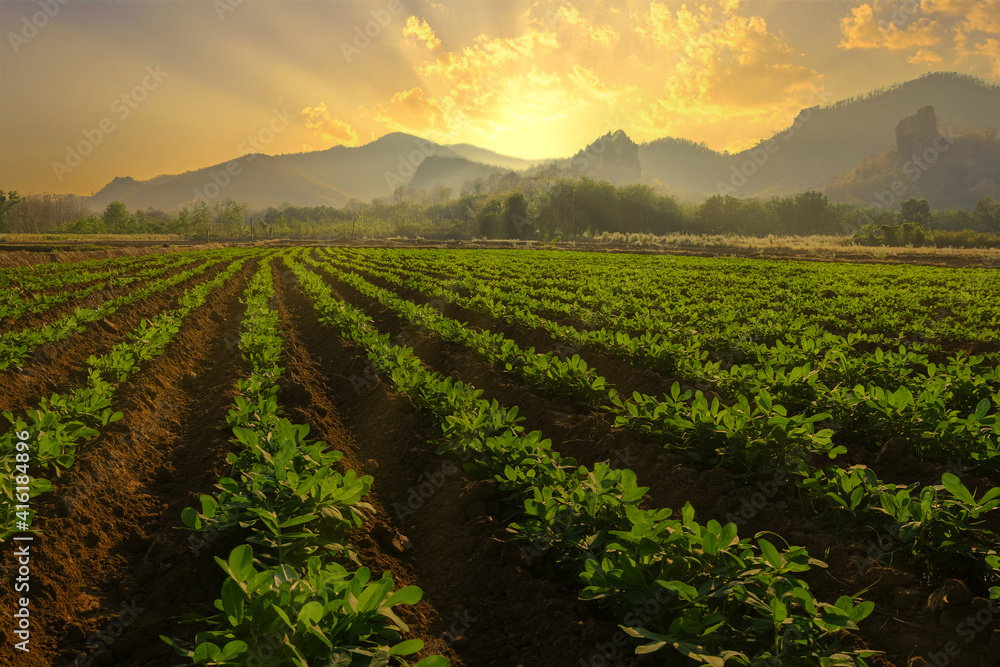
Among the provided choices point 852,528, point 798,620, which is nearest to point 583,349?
point 852,528

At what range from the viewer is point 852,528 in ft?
10.6

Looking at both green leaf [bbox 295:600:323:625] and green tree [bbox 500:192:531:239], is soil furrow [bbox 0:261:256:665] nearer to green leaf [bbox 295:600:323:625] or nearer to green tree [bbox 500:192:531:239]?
green leaf [bbox 295:600:323:625]

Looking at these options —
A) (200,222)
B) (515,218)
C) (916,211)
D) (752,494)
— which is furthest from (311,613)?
(916,211)

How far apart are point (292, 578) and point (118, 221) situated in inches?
5733

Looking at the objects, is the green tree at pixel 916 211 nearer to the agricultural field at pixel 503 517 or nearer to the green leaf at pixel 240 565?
the agricultural field at pixel 503 517

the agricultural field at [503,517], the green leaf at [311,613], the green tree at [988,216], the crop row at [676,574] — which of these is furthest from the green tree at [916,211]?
the green leaf at [311,613]

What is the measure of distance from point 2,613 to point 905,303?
57.6 feet

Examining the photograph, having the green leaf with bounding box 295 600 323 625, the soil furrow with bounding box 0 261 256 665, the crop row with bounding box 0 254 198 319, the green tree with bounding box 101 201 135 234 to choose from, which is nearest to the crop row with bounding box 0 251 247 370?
the crop row with bounding box 0 254 198 319

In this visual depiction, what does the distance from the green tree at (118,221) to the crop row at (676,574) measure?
139 m

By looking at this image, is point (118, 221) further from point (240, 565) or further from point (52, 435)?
point (240, 565)

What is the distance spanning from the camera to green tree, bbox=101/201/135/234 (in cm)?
10985

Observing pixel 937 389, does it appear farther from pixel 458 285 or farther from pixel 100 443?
pixel 458 285

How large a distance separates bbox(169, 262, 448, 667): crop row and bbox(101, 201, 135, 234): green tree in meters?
138

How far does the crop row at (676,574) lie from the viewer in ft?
6.21
